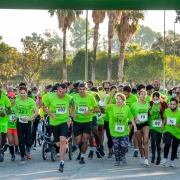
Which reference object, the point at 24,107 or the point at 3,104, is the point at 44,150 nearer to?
the point at 24,107

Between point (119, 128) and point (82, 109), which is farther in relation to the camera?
point (82, 109)

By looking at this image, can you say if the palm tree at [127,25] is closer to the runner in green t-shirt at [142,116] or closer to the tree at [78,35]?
the runner in green t-shirt at [142,116]

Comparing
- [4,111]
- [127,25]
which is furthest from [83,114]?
[127,25]

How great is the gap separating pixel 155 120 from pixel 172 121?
1.87 ft

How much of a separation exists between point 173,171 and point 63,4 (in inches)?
274

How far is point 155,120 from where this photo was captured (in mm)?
12188

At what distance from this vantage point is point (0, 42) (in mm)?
56500

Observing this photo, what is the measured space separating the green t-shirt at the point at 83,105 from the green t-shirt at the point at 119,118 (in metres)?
0.58

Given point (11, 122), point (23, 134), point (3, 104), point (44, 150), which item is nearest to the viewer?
point (3, 104)

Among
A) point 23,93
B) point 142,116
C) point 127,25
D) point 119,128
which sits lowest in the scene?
point 119,128

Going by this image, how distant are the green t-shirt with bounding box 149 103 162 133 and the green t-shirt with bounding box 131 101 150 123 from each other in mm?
138

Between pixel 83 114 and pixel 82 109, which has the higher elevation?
pixel 82 109

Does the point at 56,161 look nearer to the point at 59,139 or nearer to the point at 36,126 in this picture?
the point at 59,139

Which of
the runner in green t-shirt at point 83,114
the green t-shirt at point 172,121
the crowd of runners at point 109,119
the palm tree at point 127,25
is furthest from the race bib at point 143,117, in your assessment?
the palm tree at point 127,25
